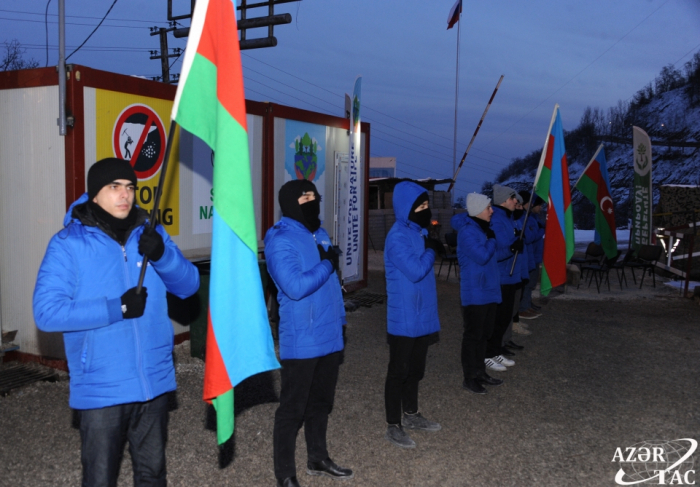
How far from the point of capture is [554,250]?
686 cm

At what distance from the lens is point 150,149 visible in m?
7.06

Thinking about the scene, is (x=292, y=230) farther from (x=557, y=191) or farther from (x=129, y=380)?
(x=557, y=191)

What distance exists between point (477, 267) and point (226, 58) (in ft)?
11.2

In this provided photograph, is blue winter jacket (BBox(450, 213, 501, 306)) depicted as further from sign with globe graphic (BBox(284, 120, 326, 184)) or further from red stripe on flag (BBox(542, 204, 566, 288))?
sign with globe graphic (BBox(284, 120, 326, 184))

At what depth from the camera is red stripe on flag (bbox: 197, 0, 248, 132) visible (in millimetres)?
2885

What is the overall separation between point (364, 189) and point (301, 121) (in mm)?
2428

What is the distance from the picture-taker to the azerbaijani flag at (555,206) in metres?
6.68

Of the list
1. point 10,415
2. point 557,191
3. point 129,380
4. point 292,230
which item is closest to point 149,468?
point 129,380

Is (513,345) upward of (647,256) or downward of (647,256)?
downward

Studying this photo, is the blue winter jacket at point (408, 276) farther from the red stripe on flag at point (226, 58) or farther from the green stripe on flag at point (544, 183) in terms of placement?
the green stripe on flag at point (544, 183)

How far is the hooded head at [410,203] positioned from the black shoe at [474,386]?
6.67 feet

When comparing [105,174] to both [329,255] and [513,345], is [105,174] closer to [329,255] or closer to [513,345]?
[329,255]

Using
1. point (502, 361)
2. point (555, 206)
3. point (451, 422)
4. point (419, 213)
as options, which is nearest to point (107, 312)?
point (419, 213)
